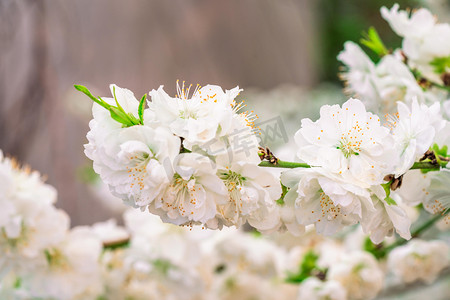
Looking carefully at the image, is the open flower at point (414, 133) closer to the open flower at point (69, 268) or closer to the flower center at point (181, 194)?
the flower center at point (181, 194)

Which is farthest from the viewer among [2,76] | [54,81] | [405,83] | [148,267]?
[54,81]

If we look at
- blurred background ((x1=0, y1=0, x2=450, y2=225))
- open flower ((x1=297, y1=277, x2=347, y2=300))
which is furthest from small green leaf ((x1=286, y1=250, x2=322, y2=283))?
blurred background ((x1=0, y1=0, x2=450, y2=225))

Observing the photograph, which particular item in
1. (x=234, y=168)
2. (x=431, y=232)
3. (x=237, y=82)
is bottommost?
(x=431, y=232)

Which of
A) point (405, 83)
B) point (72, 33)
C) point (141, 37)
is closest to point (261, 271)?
point (405, 83)

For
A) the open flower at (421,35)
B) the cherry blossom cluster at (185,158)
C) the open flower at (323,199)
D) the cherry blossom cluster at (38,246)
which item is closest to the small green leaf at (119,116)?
the cherry blossom cluster at (185,158)

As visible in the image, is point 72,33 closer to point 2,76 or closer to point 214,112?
point 2,76

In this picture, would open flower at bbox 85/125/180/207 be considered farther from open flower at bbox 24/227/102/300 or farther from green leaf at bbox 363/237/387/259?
green leaf at bbox 363/237/387/259
